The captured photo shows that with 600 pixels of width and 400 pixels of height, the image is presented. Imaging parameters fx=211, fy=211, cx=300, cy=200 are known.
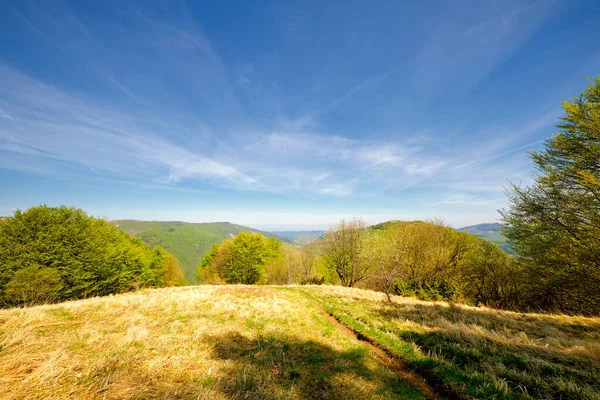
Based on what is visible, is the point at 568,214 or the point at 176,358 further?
the point at 568,214

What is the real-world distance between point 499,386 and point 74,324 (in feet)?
48.2

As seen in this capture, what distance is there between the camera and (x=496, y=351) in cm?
834

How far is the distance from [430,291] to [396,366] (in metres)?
22.2

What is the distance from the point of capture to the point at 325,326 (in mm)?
12422

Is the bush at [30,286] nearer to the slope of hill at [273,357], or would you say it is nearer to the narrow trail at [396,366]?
the slope of hill at [273,357]

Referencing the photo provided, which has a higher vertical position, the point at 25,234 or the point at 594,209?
the point at 594,209

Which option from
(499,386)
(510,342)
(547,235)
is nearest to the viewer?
(499,386)

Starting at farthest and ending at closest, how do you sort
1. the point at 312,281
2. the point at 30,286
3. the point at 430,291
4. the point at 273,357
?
the point at 312,281, the point at 430,291, the point at 30,286, the point at 273,357

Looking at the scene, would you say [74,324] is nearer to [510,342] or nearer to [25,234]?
[510,342]

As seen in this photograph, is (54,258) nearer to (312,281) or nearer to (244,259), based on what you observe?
(244,259)

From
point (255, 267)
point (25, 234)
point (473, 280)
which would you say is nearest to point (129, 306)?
point (25, 234)

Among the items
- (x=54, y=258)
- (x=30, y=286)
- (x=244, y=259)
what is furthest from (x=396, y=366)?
(x=244, y=259)

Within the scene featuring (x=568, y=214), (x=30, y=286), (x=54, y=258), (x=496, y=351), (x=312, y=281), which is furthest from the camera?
Result: (x=312, y=281)

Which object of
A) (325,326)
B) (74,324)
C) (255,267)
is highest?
(74,324)
